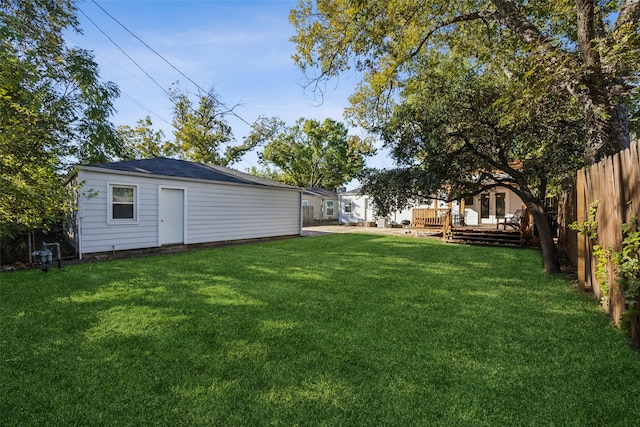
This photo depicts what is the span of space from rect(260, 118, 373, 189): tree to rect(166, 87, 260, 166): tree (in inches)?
310

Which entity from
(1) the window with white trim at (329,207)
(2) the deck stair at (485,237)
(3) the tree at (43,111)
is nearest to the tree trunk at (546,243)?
(2) the deck stair at (485,237)

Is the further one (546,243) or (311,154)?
(311,154)

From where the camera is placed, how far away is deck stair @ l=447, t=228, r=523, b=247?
1079cm

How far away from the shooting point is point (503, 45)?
693 centimetres

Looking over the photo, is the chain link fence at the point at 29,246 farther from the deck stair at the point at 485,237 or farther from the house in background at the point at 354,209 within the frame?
the house in background at the point at 354,209

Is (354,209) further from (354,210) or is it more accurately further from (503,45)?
(503,45)

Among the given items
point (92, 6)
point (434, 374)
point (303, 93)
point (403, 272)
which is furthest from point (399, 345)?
point (92, 6)

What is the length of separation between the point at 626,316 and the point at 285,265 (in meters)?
5.43

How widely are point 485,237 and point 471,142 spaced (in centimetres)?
605

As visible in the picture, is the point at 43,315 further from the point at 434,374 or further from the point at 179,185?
the point at 179,185

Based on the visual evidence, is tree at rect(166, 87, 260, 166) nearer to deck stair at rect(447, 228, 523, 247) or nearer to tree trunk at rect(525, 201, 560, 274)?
deck stair at rect(447, 228, 523, 247)

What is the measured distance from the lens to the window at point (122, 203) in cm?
853

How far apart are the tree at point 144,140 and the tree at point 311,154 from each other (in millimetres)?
10101

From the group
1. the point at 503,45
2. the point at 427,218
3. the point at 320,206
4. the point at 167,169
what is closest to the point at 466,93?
the point at 503,45
